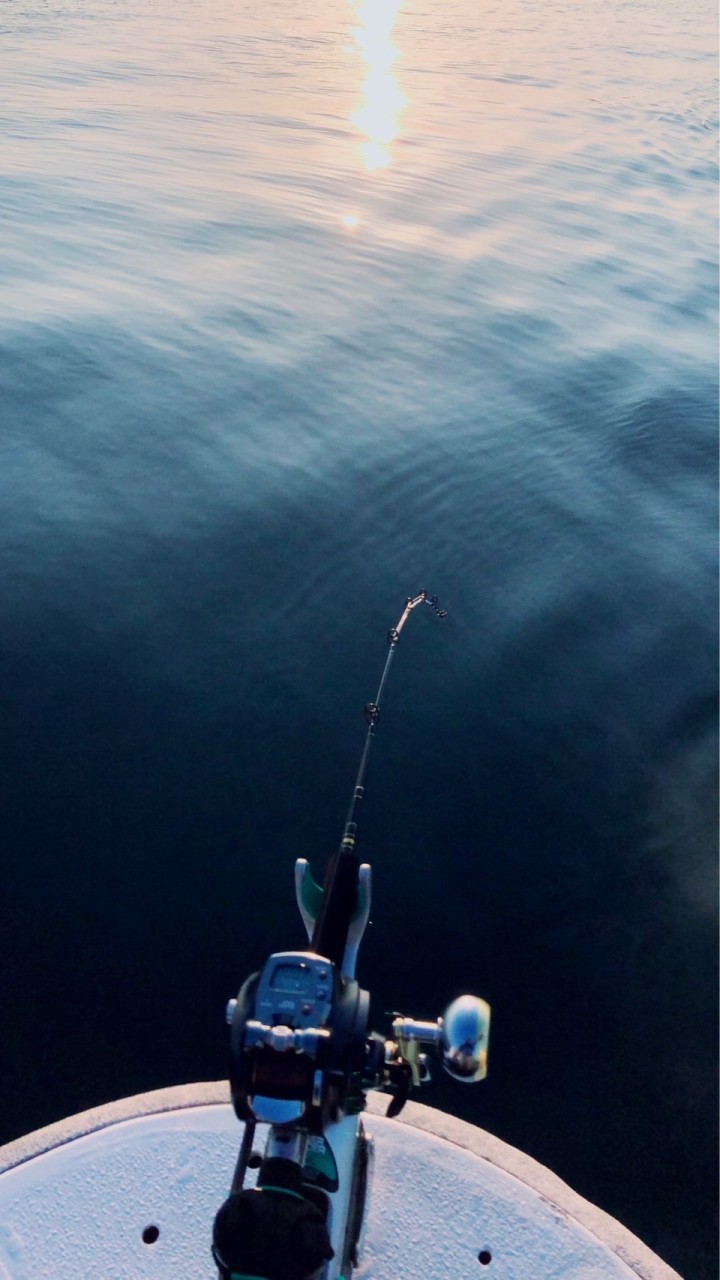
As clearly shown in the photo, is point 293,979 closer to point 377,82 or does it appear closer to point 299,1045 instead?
point 299,1045

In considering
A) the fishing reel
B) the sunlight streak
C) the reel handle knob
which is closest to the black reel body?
the fishing reel

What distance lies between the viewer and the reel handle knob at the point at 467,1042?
2.93 metres

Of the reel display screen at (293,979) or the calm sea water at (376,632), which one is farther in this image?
the calm sea water at (376,632)

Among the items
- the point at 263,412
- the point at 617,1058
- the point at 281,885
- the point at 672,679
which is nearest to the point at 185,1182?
the point at 281,885

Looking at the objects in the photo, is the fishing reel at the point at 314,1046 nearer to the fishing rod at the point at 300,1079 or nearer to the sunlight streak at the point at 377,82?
the fishing rod at the point at 300,1079

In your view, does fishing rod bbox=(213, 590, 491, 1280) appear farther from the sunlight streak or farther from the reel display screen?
the sunlight streak

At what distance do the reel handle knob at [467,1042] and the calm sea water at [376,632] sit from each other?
2.14m

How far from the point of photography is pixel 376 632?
7316 mm

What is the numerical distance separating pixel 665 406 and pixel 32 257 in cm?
950

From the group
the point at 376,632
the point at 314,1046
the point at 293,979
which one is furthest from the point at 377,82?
the point at 314,1046

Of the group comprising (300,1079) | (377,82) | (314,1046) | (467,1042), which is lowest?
(467,1042)

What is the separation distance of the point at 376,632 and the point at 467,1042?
4.61 m

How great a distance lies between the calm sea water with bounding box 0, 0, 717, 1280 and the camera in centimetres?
Answer: 501

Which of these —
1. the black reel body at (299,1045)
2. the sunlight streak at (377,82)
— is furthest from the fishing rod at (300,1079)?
the sunlight streak at (377,82)
